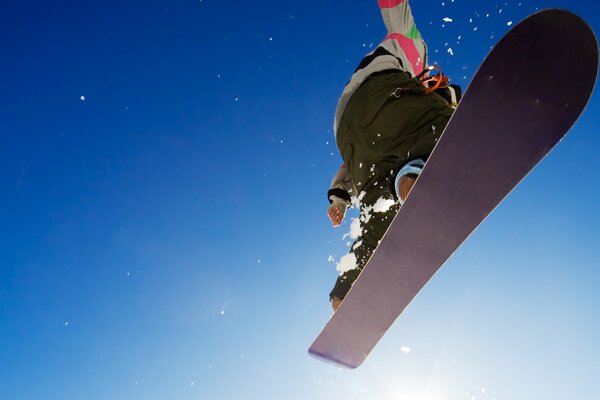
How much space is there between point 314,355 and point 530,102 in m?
1.87

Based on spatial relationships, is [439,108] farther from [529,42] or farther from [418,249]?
[418,249]

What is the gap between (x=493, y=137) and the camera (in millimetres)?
1533

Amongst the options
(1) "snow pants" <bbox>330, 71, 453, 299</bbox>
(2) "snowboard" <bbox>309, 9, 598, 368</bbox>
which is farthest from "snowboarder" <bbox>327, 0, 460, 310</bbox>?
(2) "snowboard" <bbox>309, 9, 598, 368</bbox>

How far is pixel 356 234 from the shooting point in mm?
2303

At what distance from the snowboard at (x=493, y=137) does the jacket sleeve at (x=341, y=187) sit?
28.7 inches

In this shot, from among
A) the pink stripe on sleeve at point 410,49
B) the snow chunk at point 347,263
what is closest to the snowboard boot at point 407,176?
the snow chunk at point 347,263

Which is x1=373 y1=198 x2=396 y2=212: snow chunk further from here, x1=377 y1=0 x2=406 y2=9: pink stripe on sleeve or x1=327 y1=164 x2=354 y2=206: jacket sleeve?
x1=377 y1=0 x2=406 y2=9: pink stripe on sleeve

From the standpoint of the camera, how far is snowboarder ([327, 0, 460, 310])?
5.82 feet

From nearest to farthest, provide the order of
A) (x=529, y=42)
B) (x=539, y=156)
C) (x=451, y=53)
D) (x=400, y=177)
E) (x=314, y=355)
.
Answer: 1. (x=529, y=42)
2. (x=539, y=156)
3. (x=400, y=177)
4. (x=314, y=355)
5. (x=451, y=53)

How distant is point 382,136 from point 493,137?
0.49 m

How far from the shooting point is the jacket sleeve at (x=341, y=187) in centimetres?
256

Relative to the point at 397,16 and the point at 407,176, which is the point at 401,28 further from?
the point at 407,176

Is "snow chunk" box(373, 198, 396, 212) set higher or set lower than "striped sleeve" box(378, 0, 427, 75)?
lower

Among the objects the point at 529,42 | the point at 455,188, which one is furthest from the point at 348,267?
the point at 529,42
